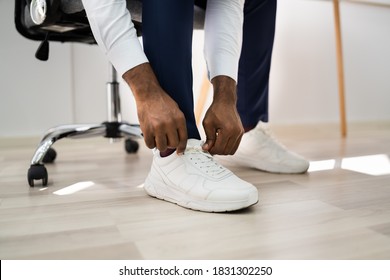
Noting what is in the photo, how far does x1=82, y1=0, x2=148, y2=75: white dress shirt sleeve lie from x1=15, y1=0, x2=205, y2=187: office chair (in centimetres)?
21

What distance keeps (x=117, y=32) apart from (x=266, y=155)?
0.58m

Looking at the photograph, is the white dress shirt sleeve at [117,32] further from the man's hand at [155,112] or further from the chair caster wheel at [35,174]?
the chair caster wheel at [35,174]

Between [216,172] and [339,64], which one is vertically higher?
[339,64]

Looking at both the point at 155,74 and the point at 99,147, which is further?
the point at 99,147

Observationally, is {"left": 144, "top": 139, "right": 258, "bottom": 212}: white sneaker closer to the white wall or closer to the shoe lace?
the shoe lace

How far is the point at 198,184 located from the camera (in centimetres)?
75

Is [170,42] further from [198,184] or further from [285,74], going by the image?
[285,74]

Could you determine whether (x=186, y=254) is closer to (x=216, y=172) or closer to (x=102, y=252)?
(x=102, y=252)

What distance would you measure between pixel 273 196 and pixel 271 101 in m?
1.31

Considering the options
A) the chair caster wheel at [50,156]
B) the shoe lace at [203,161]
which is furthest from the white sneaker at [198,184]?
the chair caster wheel at [50,156]

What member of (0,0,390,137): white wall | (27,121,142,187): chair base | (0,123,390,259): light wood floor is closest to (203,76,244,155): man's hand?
(0,123,390,259): light wood floor

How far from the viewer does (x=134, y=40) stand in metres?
0.70

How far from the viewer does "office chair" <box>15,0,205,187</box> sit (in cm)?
91
